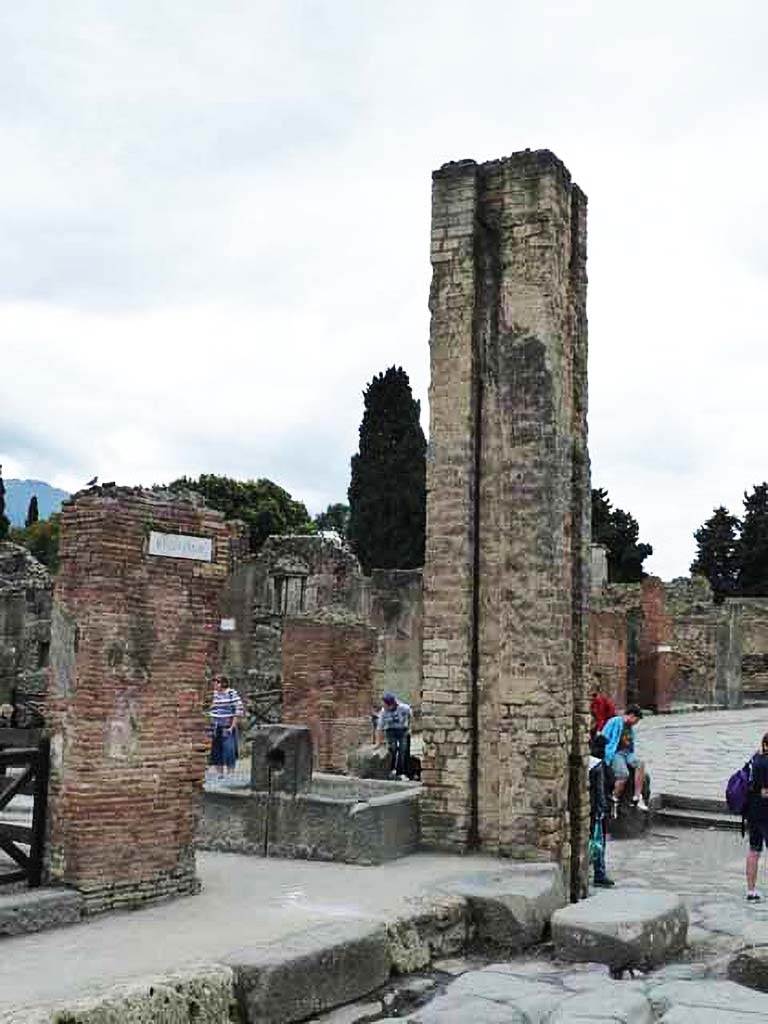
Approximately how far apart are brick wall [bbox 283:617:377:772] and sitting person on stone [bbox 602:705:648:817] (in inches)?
155

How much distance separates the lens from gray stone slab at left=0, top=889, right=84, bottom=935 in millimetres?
6137

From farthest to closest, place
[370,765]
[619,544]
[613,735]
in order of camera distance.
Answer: [619,544] < [613,735] < [370,765]

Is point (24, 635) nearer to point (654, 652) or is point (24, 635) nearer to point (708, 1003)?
point (654, 652)

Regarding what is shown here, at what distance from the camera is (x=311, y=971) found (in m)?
5.71

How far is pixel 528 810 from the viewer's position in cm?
890

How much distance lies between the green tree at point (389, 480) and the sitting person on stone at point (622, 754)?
3035cm

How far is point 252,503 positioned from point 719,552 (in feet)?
73.4

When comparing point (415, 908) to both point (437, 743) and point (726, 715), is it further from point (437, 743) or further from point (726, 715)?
point (726, 715)

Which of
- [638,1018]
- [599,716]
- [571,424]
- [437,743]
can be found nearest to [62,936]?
[638,1018]

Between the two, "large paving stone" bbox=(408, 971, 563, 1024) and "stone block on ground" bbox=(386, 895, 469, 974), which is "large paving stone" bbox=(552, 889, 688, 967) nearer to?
"large paving stone" bbox=(408, 971, 563, 1024)

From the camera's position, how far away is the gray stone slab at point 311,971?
17.9 feet

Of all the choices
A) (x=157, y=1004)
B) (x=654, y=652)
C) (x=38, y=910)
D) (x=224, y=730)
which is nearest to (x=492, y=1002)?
(x=157, y=1004)

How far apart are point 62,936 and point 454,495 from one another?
478 cm

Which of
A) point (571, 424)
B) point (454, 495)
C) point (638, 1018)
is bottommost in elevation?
point (638, 1018)
